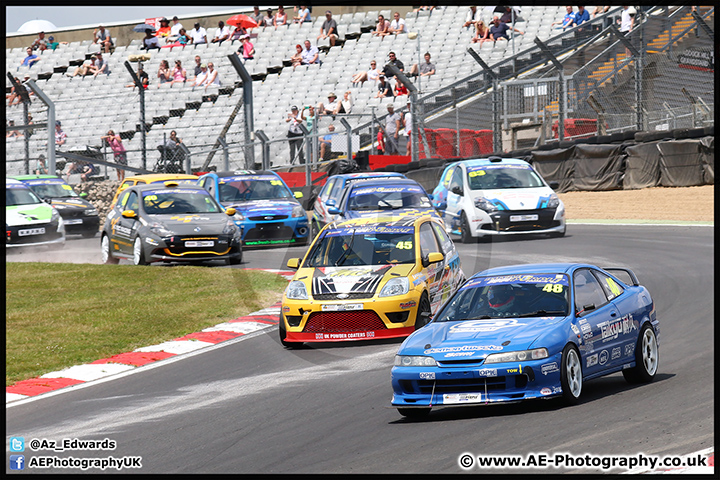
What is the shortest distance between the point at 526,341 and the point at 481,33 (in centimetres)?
2685

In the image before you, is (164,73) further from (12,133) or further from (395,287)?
(395,287)

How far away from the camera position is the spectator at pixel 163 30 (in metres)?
45.6

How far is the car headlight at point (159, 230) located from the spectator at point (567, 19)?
59.2 feet

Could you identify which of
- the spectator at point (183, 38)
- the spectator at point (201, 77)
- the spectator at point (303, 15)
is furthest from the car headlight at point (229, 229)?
the spectator at point (183, 38)

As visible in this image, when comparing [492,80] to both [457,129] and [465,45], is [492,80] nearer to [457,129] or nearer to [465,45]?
[457,129]

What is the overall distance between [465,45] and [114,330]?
76.0ft

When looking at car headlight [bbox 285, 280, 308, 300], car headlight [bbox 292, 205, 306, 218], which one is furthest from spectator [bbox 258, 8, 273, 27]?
car headlight [bbox 285, 280, 308, 300]

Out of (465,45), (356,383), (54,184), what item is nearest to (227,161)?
(54,184)

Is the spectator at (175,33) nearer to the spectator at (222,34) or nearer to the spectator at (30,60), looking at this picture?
the spectator at (222,34)

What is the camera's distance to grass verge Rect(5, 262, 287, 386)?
11.8 meters

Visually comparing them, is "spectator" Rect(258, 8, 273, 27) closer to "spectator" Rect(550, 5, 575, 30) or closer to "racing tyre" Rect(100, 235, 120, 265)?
"spectator" Rect(550, 5, 575, 30)

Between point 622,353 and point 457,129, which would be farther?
point 457,129

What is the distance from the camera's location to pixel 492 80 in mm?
28141

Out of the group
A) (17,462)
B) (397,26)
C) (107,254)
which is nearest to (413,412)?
(17,462)
